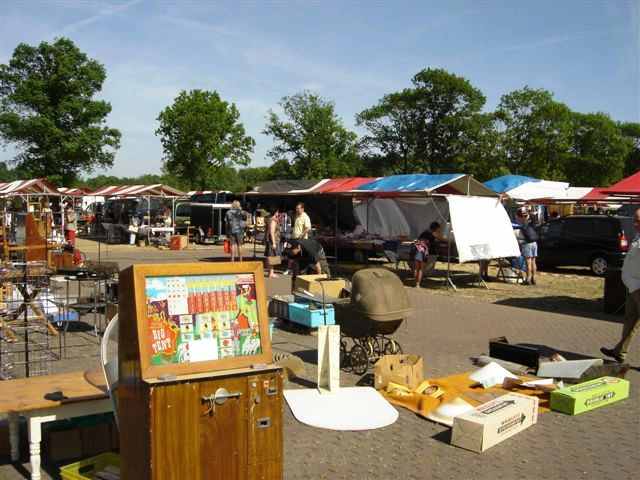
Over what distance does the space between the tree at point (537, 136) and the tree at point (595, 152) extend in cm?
398

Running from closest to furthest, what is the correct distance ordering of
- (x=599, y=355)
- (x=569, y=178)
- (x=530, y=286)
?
(x=599, y=355), (x=530, y=286), (x=569, y=178)

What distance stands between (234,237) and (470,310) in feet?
24.9

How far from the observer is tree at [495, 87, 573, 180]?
58.2 m

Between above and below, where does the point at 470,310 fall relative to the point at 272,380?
below

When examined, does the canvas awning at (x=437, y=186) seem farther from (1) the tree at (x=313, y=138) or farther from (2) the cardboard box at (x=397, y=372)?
(1) the tree at (x=313, y=138)

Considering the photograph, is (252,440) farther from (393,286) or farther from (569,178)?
(569,178)

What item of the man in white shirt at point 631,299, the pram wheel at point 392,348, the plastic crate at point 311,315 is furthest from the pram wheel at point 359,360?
the man in white shirt at point 631,299

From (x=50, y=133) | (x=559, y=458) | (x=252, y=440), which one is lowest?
(x=559, y=458)

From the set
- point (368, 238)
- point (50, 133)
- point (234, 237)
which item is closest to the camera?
point (234, 237)

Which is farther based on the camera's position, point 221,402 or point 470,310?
point 470,310

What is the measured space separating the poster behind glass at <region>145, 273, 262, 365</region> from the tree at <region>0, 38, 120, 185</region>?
40.7m

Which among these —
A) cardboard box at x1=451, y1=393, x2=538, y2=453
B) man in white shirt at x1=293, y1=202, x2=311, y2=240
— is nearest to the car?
man in white shirt at x1=293, y1=202, x2=311, y2=240

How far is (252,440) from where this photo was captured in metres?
3.58

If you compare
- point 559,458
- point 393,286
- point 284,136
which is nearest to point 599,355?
point 393,286
